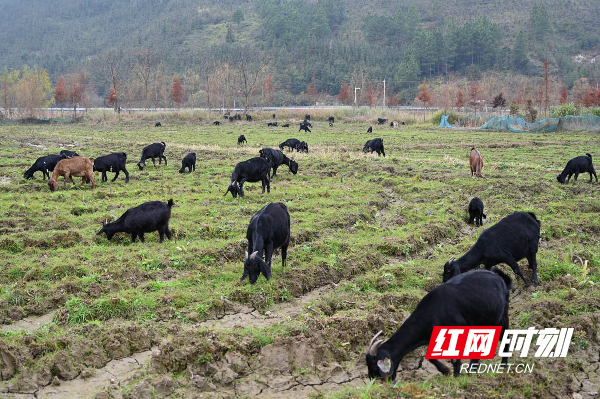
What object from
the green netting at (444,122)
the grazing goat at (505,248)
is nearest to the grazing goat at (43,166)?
the grazing goat at (505,248)

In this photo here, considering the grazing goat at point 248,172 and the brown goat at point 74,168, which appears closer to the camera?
the grazing goat at point 248,172

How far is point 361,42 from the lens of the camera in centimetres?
15000

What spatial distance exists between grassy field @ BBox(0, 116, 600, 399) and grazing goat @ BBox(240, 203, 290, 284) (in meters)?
0.34

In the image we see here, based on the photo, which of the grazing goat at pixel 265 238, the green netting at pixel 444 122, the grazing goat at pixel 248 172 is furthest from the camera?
the green netting at pixel 444 122

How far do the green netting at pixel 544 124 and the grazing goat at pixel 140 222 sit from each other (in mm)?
41842

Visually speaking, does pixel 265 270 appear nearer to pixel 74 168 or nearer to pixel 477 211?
pixel 477 211

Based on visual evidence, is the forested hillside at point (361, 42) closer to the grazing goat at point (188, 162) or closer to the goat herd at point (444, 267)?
the grazing goat at point (188, 162)

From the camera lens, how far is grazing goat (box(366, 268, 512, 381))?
6301mm

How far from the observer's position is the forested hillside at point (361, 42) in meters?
122

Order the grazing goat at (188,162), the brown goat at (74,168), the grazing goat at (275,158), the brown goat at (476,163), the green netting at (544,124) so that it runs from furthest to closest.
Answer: the green netting at (544,124) → the grazing goat at (188,162) → the grazing goat at (275,158) → the brown goat at (476,163) → the brown goat at (74,168)

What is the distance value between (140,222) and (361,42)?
147075 millimetres

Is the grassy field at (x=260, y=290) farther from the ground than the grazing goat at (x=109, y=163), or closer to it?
closer to it

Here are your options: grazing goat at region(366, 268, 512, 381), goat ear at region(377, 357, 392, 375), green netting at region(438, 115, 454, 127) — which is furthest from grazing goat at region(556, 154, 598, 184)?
green netting at region(438, 115, 454, 127)

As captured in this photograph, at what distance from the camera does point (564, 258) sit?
1080cm
